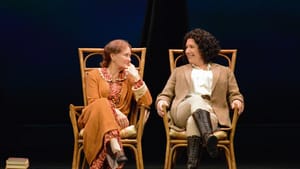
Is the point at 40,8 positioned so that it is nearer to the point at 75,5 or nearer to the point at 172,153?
the point at 75,5

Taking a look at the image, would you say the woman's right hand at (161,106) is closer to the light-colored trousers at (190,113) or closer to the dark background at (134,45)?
the light-colored trousers at (190,113)

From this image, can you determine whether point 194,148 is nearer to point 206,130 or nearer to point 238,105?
point 206,130

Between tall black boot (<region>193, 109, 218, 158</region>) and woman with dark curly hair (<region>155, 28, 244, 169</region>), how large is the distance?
0.30 ft

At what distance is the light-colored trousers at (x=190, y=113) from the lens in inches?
192

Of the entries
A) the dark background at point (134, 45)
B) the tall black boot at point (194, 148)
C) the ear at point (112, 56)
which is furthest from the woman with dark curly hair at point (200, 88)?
the dark background at point (134, 45)

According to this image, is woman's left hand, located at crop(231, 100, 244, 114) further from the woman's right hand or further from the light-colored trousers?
the woman's right hand

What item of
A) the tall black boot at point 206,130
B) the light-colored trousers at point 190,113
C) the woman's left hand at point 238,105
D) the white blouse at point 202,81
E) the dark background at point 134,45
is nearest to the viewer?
the tall black boot at point 206,130

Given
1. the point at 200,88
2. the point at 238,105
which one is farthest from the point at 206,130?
the point at 200,88

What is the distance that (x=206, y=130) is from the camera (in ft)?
15.7

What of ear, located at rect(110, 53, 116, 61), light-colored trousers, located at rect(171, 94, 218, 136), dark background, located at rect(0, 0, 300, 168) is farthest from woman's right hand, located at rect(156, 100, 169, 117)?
dark background, located at rect(0, 0, 300, 168)

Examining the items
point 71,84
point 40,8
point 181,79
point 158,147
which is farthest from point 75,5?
point 181,79

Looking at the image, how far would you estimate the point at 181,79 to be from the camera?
17.3ft

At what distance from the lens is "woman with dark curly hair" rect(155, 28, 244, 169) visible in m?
5.05

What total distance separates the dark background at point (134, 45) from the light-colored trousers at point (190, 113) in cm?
160
